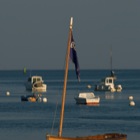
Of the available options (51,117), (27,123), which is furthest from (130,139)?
(51,117)

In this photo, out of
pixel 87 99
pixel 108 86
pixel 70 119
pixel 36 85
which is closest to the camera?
pixel 70 119

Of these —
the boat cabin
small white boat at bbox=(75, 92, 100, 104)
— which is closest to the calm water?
small white boat at bbox=(75, 92, 100, 104)

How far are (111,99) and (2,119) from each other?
44.2 m

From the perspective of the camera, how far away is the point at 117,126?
82938mm

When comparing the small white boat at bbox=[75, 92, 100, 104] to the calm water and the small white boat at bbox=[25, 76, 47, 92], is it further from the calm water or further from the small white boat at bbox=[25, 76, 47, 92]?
the small white boat at bbox=[25, 76, 47, 92]

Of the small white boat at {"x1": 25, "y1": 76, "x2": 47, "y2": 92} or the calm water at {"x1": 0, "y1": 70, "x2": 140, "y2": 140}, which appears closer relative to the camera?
the calm water at {"x1": 0, "y1": 70, "x2": 140, "y2": 140}

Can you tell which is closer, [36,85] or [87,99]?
[87,99]

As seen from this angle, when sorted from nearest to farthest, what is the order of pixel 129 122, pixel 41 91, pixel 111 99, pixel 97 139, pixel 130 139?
pixel 97 139 < pixel 130 139 < pixel 129 122 < pixel 111 99 < pixel 41 91

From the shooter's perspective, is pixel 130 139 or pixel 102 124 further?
pixel 102 124

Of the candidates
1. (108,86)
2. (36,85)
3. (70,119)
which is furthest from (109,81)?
(70,119)

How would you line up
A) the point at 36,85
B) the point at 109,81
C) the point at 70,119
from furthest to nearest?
the point at 36,85
the point at 109,81
the point at 70,119

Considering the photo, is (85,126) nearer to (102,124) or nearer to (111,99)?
(102,124)

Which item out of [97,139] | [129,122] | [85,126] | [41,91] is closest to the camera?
[97,139]

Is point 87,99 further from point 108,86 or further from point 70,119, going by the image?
point 108,86
